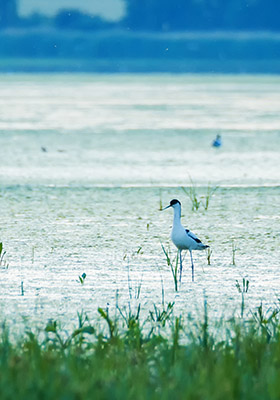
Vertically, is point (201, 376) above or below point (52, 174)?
below

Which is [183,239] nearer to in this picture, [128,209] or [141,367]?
[141,367]

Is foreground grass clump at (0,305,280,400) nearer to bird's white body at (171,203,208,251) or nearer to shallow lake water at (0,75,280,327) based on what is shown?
shallow lake water at (0,75,280,327)

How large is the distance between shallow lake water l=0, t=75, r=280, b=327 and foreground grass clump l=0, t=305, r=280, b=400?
0.65 m

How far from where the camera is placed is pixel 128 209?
292 inches

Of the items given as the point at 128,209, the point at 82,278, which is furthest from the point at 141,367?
the point at 128,209

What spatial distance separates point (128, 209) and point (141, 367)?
4.27 m

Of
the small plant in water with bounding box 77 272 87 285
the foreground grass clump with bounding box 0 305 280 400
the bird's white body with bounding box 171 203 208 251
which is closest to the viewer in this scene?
the foreground grass clump with bounding box 0 305 280 400

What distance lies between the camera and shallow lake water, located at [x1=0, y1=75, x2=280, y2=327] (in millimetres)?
4738

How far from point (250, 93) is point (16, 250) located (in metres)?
20.3

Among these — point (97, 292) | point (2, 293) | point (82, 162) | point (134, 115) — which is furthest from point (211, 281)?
point (134, 115)

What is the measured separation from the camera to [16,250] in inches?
227

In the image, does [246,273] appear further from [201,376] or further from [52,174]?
[52,174]

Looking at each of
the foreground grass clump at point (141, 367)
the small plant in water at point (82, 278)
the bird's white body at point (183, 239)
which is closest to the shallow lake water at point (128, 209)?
the small plant in water at point (82, 278)

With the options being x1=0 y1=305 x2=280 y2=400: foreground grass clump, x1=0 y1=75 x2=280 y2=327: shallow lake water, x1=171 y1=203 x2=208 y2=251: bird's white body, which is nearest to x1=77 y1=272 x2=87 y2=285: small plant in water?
x1=0 y1=75 x2=280 y2=327: shallow lake water
